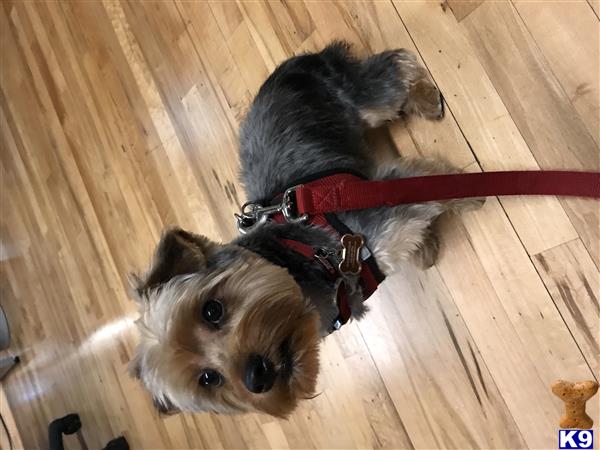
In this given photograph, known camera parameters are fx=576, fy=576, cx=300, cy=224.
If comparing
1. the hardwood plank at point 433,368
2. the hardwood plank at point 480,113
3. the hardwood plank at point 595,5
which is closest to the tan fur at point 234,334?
the hardwood plank at point 433,368

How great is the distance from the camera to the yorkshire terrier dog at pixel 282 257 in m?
1.52

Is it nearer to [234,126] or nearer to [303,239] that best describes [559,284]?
[303,239]

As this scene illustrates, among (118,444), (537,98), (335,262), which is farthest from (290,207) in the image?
(118,444)

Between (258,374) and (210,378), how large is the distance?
23 cm

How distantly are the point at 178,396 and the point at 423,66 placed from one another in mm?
A: 1338

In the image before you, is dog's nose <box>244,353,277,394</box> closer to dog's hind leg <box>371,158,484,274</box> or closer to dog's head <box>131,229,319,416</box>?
dog's head <box>131,229,319,416</box>

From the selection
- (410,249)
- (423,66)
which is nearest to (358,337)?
(410,249)

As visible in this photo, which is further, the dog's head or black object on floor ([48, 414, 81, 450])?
black object on floor ([48, 414, 81, 450])

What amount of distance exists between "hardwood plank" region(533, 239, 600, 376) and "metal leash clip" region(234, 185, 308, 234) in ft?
2.54

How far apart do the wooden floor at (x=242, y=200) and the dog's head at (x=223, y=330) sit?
0.67 m

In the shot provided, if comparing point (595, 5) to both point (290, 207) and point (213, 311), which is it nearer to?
point (290, 207)

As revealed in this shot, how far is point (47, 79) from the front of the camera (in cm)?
378

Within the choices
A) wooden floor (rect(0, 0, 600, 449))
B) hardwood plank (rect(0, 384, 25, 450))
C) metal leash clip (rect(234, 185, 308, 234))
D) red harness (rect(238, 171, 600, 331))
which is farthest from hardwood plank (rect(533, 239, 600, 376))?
hardwood plank (rect(0, 384, 25, 450))

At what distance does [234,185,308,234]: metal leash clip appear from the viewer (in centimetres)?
169
